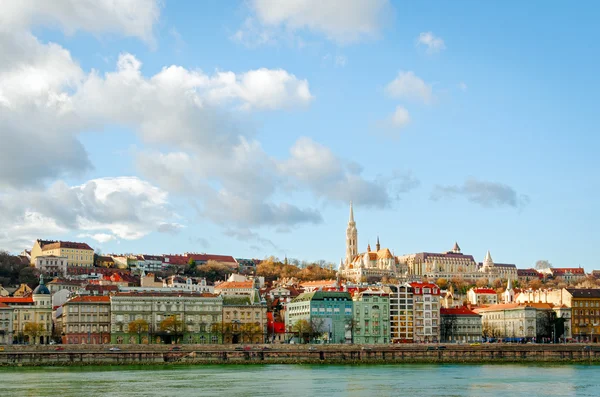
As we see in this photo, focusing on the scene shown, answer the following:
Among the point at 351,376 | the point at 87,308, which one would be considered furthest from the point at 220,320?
the point at 351,376

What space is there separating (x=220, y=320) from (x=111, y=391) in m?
54.0

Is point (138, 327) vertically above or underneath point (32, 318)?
underneath

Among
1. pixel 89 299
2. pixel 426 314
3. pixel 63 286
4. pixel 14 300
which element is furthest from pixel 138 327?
pixel 63 286

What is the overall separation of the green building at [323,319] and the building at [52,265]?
223ft

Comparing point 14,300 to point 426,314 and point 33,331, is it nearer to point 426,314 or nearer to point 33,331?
point 33,331

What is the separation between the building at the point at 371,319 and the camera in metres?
116

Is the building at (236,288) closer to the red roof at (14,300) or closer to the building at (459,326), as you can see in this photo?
the building at (459,326)

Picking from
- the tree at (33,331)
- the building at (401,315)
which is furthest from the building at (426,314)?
the tree at (33,331)

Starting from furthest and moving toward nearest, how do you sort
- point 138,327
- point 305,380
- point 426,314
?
point 426,314, point 138,327, point 305,380

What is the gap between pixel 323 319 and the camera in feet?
386

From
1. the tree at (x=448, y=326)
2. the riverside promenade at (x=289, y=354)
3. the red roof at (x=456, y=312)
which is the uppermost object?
the red roof at (x=456, y=312)

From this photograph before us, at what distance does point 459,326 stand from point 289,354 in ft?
132

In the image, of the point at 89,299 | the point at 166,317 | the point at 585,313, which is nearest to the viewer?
the point at 89,299

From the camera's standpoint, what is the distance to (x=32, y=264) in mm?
180250
